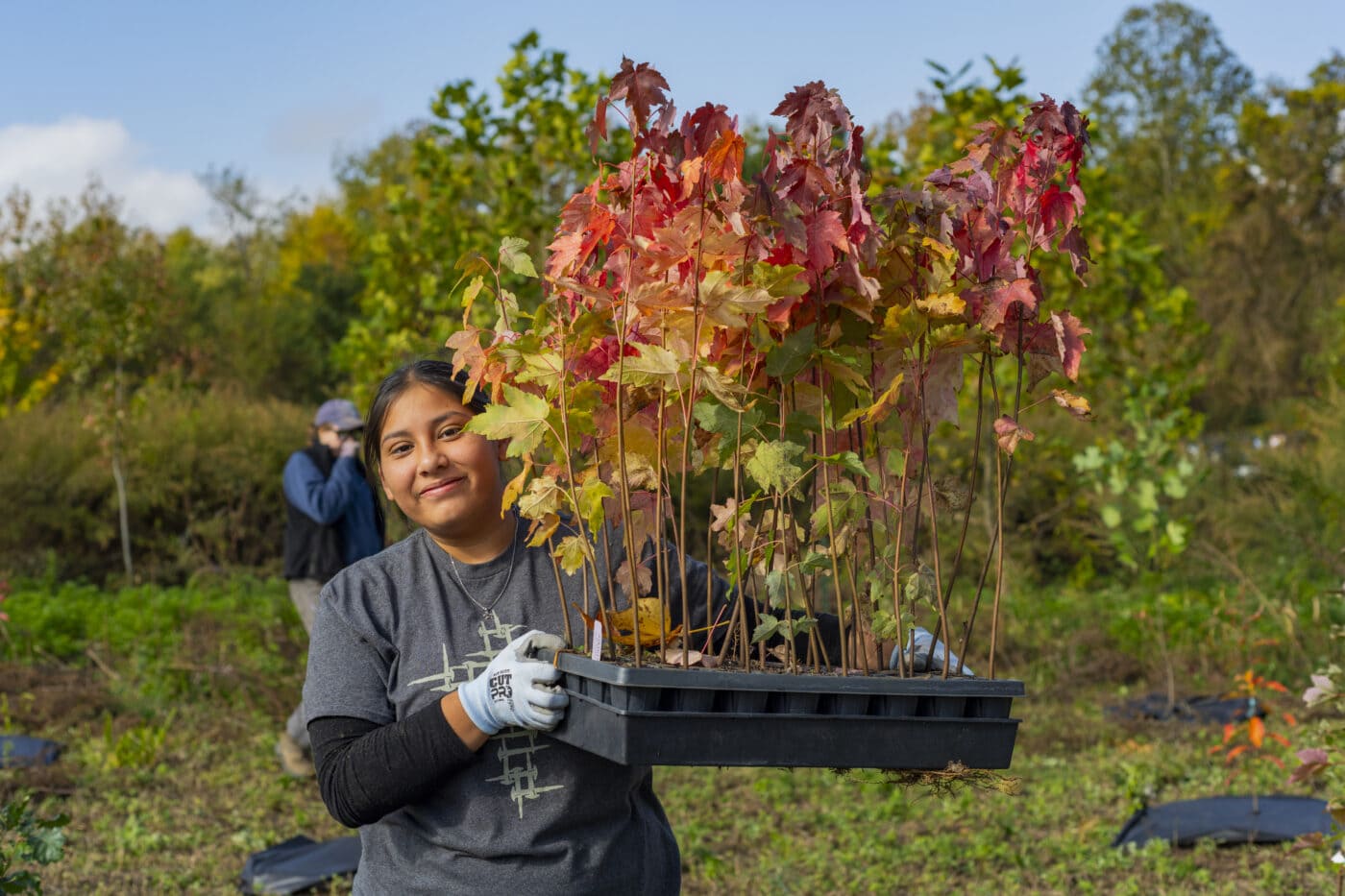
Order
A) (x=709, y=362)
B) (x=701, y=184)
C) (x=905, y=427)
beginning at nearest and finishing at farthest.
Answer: (x=701, y=184) < (x=709, y=362) < (x=905, y=427)

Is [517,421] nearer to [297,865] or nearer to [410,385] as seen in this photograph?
[410,385]

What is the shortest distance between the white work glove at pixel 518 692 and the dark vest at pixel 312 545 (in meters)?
4.13

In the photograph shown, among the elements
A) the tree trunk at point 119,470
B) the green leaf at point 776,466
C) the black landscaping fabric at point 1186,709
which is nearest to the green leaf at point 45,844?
the green leaf at point 776,466

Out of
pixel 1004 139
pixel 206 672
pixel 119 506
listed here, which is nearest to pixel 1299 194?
pixel 119 506

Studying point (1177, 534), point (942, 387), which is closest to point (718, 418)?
point (942, 387)

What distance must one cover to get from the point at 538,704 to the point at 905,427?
0.59 m

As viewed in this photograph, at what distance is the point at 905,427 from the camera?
1.72 metres

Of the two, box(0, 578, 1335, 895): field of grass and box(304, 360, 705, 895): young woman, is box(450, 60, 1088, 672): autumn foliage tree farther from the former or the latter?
box(0, 578, 1335, 895): field of grass

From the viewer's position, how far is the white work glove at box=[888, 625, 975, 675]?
5.45ft

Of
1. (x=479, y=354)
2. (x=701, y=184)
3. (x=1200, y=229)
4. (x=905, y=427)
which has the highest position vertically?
(x=1200, y=229)

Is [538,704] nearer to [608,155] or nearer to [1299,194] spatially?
[608,155]

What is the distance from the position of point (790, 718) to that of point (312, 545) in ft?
14.9

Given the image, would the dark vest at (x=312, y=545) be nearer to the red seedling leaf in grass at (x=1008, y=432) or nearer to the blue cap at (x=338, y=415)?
the blue cap at (x=338, y=415)

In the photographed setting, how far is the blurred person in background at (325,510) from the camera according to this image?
18.5 ft
